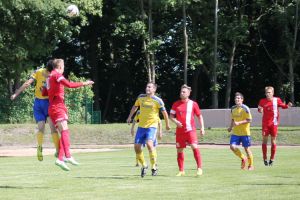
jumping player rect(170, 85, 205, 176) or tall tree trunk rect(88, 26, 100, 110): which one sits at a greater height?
tall tree trunk rect(88, 26, 100, 110)

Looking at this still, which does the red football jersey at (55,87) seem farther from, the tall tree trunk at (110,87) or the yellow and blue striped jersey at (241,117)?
the tall tree trunk at (110,87)

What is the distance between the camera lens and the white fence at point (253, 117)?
1563 inches

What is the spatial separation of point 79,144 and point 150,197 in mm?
27649

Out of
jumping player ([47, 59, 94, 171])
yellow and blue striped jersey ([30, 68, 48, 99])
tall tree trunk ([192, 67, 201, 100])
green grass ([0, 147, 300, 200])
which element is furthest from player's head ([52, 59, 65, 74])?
tall tree trunk ([192, 67, 201, 100])

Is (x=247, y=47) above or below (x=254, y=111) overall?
above

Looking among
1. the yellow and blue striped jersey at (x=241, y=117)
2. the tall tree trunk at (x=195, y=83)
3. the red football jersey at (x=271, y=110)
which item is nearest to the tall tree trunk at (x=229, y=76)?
the tall tree trunk at (x=195, y=83)

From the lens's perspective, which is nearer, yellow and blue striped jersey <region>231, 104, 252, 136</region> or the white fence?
yellow and blue striped jersey <region>231, 104, 252, 136</region>

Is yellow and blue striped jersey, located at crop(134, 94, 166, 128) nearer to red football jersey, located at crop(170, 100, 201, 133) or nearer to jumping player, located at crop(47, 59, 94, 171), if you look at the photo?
red football jersey, located at crop(170, 100, 201, 133)

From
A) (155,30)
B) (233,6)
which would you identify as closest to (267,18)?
(233,6)

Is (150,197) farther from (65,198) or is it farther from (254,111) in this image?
(254,111)

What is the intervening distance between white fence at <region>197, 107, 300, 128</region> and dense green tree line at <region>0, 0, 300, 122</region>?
978 cm

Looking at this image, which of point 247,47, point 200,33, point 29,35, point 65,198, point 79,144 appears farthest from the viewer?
point 247,47

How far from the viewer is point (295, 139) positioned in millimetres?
35156

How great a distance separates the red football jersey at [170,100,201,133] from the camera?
15641 millimetres
